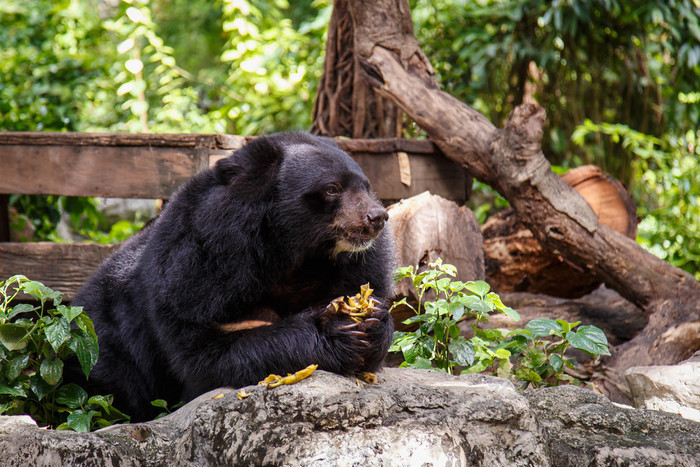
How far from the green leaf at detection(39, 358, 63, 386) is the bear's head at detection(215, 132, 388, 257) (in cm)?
91

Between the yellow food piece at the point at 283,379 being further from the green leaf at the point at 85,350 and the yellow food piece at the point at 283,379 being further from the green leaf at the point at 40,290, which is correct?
the green leaf at the point at 40,290

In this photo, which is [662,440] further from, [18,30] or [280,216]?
[18,30]

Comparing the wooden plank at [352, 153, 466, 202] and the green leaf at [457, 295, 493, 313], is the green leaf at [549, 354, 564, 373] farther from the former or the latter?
the wooden plank at [352, 153, 466, 202]

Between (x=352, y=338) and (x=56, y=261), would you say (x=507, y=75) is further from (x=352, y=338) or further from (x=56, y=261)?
(x=352, y=338)

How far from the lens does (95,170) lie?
4.13 meters

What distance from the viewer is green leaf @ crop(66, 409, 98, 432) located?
2.46m

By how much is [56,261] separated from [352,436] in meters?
2.93

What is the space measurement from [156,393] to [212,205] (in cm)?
96

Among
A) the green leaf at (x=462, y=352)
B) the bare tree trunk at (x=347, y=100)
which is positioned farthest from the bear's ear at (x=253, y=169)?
the bare tree trunk at (x=347, y=100)

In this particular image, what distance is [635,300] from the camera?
4262 millimetres

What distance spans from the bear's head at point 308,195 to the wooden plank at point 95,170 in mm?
1449

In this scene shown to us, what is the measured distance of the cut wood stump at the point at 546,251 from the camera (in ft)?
16.2

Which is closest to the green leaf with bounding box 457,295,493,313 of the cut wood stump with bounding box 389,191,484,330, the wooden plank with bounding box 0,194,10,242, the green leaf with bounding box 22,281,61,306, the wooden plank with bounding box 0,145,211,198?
the cut wood stump with bounding box 389,191,484,330

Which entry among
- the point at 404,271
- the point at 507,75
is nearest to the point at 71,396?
the point at 404,271
